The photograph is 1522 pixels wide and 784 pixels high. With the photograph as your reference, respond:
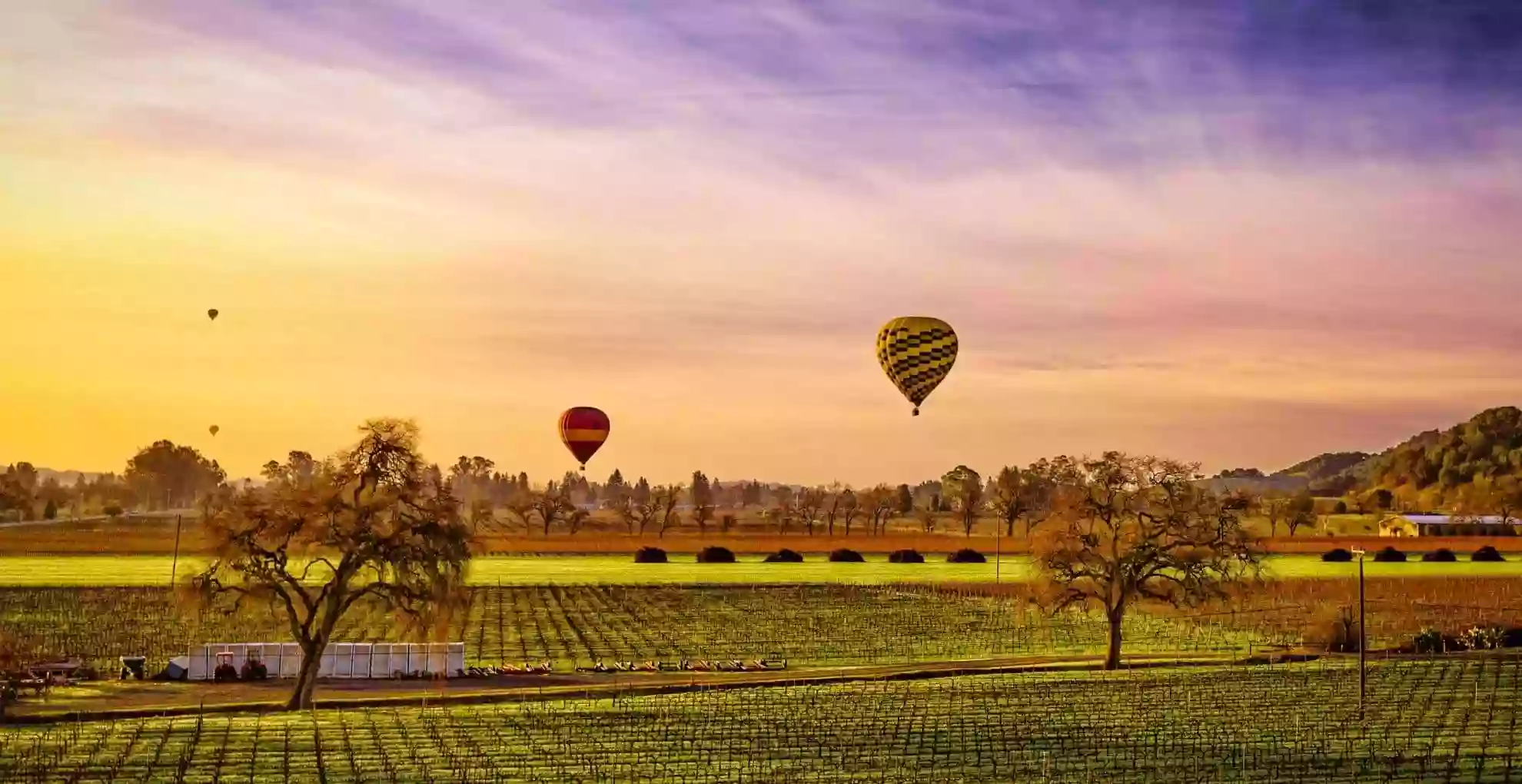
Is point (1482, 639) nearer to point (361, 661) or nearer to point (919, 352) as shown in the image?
point (919, 352)

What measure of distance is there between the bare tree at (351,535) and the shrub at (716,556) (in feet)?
310

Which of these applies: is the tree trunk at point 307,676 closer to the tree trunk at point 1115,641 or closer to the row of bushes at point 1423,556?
the tree trunk at point 1115,641

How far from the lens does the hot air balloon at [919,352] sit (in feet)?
321

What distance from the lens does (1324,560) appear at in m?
158

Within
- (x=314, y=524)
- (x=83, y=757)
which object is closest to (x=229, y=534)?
(x=314, y=524)

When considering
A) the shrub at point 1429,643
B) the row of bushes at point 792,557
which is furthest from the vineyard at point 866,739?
the row of bushes at point 792,557

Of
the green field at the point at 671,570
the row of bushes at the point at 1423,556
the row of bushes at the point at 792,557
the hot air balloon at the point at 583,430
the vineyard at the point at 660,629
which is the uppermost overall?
the hot air balloon at the point at 583,430

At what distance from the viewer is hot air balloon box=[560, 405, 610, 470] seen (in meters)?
115

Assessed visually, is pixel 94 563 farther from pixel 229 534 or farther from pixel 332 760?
pixel 332 760

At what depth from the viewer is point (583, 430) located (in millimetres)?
115688

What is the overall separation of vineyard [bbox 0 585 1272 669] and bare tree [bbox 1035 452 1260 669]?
4.56 m

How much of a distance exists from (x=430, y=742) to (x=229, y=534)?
51.1 ft

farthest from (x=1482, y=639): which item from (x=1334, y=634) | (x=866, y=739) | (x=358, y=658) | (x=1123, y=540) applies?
(x=358, y=658)

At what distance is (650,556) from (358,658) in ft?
274
